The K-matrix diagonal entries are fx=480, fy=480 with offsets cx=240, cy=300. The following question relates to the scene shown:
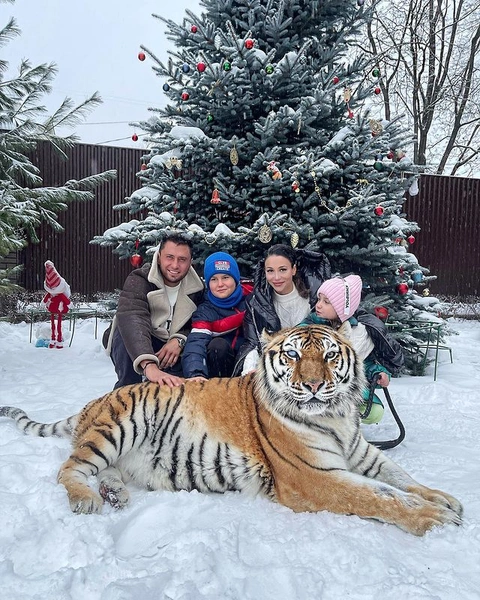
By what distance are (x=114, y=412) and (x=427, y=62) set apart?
58.5 ft

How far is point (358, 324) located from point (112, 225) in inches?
359

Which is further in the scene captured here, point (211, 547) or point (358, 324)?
point (358, 324)

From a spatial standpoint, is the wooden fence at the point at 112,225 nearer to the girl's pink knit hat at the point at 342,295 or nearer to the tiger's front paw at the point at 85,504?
the girl's pink knit hat at the point at 342,295

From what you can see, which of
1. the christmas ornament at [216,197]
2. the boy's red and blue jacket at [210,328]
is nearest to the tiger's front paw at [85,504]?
the boy's red and blue jacket at [210,328]

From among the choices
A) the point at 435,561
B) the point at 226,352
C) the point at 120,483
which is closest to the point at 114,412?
the point at 120,483

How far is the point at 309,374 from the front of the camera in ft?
7.31

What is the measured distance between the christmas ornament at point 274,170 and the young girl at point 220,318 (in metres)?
1.54

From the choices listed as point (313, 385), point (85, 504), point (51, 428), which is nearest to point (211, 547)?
point (85, 504)

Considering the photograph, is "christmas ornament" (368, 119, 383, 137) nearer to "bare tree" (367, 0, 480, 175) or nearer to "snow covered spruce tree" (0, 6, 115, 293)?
"snow covered spruce tree" (0, 6, 115, 293)

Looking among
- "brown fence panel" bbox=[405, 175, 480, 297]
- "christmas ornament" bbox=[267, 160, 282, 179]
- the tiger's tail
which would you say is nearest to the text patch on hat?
the tiger's tail

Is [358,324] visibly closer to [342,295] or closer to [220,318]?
[342,295]

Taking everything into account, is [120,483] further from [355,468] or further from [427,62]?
[427,62]

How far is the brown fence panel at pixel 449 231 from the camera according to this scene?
12.4 metres

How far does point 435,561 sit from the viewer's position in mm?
1715
